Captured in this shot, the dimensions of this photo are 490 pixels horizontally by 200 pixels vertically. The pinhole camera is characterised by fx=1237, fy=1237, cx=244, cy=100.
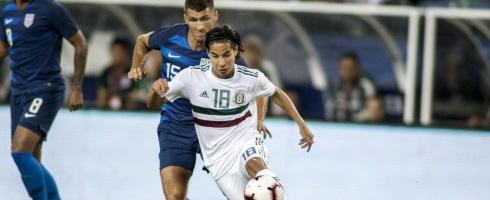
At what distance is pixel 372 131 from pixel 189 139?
2.50 meters

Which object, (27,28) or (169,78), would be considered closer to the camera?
(169,78)

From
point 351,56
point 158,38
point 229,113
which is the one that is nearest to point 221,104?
point 229,113

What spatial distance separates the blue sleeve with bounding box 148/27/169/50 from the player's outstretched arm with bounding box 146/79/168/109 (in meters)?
0.42

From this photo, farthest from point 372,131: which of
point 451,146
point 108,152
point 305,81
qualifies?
point 305,81

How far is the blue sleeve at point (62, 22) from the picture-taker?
8.16 metres

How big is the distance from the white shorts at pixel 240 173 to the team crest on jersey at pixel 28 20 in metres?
1.86

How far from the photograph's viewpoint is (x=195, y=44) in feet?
24.5

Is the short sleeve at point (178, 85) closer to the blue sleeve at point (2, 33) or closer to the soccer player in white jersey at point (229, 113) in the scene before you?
the soccer player in white jersey at point (229, 113)

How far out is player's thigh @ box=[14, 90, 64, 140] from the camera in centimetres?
810

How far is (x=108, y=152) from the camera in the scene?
948 centimetres

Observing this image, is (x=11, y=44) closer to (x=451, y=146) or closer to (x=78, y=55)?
(x=78, y=55)

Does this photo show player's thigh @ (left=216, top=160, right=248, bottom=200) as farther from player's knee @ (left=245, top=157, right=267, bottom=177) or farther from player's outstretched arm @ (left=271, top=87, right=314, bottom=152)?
player's outstretched arm @ (left=271, top=87, right=314, bottom=152)

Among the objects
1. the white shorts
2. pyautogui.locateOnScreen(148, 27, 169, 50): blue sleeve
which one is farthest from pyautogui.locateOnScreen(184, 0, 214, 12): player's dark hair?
the white shorts

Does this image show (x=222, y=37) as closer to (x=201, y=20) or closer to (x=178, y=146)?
(x=201, y=20)
